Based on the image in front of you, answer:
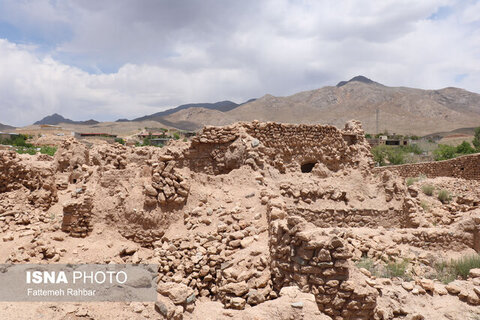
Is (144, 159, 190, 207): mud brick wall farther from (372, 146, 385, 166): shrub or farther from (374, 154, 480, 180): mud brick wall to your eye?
(372, 146, 385, 166): shrub

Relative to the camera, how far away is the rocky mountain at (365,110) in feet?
234

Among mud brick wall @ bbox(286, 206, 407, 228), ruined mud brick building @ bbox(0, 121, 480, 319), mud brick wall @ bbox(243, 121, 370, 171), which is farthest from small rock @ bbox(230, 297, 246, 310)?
mud brick wall @ bbox(243, 121, 370, 171)

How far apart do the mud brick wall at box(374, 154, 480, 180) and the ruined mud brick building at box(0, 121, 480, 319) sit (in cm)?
796

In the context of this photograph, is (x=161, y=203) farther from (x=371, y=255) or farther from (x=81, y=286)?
(x=371, y=255)

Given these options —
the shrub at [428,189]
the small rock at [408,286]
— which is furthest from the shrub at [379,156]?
the small rock at [408,286]

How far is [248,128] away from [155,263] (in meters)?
4.43

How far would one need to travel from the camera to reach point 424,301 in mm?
4492

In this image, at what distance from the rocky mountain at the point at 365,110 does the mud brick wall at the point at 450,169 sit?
47.0m

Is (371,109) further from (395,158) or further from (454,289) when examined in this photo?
(454,289)

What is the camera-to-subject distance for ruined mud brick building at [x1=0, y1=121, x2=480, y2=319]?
4.35m

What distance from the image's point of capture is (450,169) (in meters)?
17.6

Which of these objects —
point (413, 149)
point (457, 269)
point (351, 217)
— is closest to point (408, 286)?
point (457, 269)

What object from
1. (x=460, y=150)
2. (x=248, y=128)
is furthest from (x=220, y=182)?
(x=460, y=150)

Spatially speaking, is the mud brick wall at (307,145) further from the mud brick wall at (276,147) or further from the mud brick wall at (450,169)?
the mud brick wall at (450,169)
